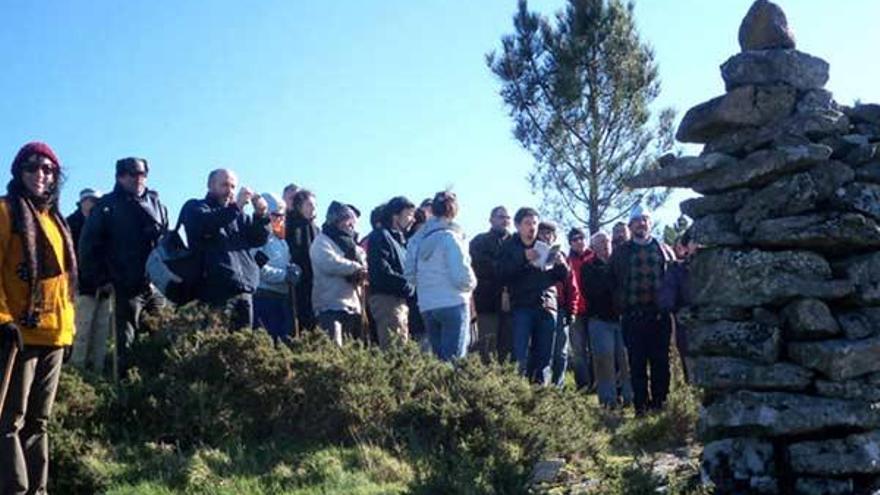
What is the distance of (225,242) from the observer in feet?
28.8

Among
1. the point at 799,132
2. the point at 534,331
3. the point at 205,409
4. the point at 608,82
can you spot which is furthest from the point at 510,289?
the point at 608,82

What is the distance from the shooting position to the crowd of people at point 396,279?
8711 millimetres

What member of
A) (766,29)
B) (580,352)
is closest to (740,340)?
(766,29)

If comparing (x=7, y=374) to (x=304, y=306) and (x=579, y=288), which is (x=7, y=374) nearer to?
(x=304, y=306)

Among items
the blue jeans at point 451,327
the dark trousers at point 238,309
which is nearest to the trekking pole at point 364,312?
the blue jeans at point 451,327

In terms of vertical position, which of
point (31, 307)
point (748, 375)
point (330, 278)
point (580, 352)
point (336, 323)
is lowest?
point (580, 352)

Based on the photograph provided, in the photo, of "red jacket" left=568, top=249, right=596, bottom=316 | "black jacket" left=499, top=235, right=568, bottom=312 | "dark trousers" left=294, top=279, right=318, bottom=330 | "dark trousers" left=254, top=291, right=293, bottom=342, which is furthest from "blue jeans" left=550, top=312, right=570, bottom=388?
"dark trousers" left=254, top=291, right=293, bottom=342

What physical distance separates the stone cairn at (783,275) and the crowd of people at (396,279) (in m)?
0.93

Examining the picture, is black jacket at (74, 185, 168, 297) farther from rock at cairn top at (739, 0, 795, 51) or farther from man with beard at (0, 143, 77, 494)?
rock at cairn top at (739, 0, 795, 51)

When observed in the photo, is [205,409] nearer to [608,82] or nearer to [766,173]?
[766,173]

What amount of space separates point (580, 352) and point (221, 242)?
184 inches

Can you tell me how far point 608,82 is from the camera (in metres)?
25.2

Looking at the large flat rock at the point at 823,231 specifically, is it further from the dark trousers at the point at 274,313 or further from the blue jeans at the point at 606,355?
the dark trousers at the point at 274,313

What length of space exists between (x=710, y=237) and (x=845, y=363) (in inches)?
45.5
